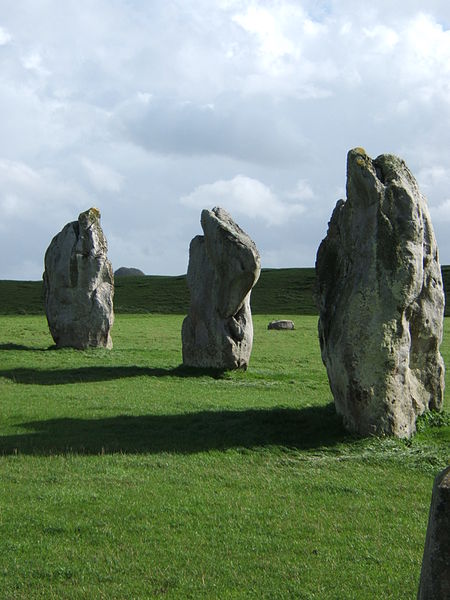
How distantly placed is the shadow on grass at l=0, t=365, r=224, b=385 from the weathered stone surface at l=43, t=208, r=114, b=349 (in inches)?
217

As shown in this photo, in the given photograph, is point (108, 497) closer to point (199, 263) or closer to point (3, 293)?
point (199, 263)

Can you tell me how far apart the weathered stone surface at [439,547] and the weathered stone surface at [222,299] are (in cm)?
2044

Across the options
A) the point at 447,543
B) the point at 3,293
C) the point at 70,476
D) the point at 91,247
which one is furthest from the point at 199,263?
the point at 3,293

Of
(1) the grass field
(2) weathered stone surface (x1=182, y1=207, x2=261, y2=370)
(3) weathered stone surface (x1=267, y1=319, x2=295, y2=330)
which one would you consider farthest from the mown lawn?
(3) weathered stone surface (x1=267, y1=319, x2=295, y2=330)

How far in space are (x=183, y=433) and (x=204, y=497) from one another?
4481 millimetres

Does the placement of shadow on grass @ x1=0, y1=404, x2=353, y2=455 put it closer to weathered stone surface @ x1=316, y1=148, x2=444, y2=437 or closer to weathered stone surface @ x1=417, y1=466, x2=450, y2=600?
weathered stone surface @ x1=316, y1=148, x2=444, y2=437

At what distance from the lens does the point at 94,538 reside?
963 centimetres

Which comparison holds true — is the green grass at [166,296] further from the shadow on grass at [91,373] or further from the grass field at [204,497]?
the grass field at [204,497]

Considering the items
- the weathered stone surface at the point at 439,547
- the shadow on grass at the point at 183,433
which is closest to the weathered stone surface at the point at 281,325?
the shadow on grass at the point at 183,433

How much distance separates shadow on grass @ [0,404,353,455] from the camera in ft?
48.0

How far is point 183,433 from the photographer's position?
52.0ft

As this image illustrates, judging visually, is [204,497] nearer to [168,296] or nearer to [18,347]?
[18,347]

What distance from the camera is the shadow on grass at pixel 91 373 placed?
24219 millimetres

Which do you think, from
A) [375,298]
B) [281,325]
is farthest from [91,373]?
[281,325]
